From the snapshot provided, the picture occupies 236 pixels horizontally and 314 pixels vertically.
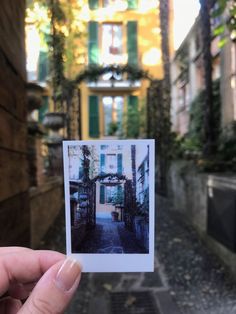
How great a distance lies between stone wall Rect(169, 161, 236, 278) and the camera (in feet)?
11.9

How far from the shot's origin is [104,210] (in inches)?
28.1

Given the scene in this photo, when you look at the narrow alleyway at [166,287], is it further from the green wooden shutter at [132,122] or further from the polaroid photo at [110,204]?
the green wooden shutter at [132,122]

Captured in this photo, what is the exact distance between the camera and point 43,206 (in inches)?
180

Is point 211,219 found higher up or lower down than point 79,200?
lower down

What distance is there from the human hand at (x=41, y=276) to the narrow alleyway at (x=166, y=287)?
139 centimetres

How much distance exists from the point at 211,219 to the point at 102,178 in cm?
344

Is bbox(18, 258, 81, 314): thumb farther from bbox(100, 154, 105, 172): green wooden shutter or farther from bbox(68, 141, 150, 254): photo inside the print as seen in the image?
bbox(100, 154, 105, 172): green wooden shutter

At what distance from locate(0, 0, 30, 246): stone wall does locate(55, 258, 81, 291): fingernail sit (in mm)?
646

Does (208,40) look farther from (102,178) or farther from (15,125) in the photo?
(102,178)

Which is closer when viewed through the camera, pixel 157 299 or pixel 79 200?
pixel 79 200

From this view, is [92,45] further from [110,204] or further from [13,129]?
[110,204]

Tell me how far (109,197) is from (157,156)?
1224 mm

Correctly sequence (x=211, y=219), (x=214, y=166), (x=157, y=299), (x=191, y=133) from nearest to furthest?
(x=157, y=299) → (x=211, y=219) → (x=214, y=166) → (x=191, y=133)

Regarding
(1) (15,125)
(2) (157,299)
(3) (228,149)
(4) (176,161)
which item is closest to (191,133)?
(4) (176,161)
